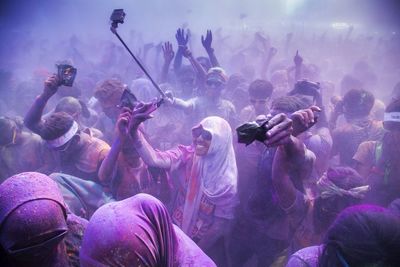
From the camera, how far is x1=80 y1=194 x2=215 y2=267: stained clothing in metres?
1.31

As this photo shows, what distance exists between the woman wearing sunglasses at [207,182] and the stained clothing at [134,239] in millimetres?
1596

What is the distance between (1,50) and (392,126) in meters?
24.3

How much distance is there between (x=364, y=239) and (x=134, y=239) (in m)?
1.36

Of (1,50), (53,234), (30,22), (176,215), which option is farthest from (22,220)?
(30,22)

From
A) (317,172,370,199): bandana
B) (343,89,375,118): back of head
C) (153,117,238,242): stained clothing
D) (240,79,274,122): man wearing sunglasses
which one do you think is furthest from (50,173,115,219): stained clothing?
(343,89,375,118): back of head

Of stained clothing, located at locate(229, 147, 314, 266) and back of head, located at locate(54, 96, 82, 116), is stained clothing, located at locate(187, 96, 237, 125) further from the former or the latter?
stained clothing, located at locate(229, 147, 314, 266)

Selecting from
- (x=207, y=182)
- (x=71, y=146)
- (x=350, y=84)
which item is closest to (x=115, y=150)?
(x=71, y=146)

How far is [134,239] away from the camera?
135 centimetres

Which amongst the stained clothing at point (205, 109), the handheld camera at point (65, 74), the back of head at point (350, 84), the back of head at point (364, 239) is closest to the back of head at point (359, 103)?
the stained clothing at point (205, 109)

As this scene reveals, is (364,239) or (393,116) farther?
(393,116)

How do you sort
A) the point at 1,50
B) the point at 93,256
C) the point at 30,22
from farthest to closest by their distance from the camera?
the point at 30,22 → the point at 1,50 → the point at 93,256

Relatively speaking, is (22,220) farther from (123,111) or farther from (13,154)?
(13,154)

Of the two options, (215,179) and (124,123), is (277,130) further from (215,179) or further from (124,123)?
(124,123)

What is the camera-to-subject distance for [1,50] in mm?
19250
